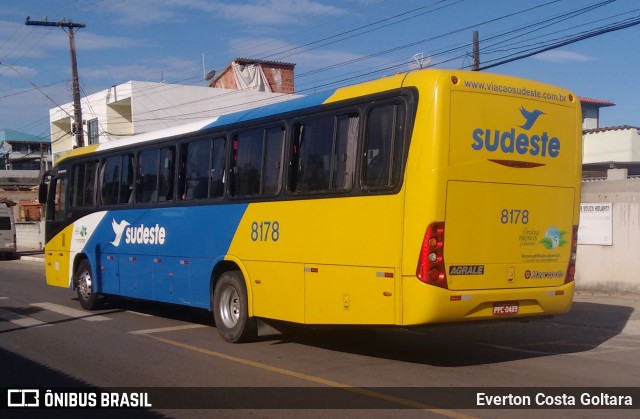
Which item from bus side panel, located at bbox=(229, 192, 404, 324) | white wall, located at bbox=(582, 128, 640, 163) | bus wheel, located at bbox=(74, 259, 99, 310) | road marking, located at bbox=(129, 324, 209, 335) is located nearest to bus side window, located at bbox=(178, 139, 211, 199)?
bus side panel, located at bbox=(229, 192, 404, 324)

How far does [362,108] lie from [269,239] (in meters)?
2.45

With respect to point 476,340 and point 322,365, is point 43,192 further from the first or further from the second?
point 476,340

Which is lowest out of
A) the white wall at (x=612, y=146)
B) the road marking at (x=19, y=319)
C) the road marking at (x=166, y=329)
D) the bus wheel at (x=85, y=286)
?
the road marking at (x=19, y=319)

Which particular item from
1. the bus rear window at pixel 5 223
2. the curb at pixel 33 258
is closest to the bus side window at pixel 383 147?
the curb at pixel 33 258

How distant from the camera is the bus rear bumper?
7.82 meters

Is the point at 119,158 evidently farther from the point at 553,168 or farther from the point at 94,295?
the point at 553,168

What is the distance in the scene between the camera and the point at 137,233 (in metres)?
13.4

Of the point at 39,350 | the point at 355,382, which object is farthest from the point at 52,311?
the point at 355,382

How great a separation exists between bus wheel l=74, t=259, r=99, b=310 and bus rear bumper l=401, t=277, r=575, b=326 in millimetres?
9195

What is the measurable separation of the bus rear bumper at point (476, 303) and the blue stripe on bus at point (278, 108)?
2.88 m

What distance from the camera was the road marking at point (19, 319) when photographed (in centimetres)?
1318

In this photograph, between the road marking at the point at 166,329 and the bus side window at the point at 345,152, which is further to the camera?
the road marking at the point at 166,329

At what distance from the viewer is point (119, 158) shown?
14.3 meters

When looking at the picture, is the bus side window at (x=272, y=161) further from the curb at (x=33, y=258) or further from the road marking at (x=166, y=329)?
the curb at (x=33, y=258)
